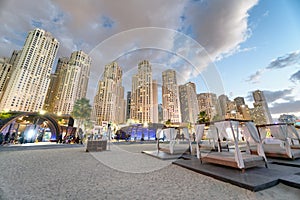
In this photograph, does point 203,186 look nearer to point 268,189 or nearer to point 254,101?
point 268,189

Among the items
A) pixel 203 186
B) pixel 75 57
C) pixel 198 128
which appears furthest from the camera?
pixel 75 57

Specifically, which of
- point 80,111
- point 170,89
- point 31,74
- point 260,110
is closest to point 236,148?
point 170,89

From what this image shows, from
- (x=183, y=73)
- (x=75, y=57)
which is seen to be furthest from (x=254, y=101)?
(x=75, y=57)

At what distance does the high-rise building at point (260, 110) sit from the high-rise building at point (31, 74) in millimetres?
106121

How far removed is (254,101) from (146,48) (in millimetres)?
87537

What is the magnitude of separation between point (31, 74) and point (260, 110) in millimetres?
117033

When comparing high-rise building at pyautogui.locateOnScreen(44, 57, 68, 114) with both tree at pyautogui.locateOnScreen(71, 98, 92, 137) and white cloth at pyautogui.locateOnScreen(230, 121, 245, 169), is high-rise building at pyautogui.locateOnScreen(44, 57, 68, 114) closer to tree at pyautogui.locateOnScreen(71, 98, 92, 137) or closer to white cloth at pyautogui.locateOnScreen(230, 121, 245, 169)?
tree at pyautogui.locateOnScreen(71, 98, 92, 137)

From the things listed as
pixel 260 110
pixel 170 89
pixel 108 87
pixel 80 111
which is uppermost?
pixel 260 110

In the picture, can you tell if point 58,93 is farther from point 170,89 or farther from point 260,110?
point 260,110

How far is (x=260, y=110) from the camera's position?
6944 centimetres

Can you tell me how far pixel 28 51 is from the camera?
149 ft

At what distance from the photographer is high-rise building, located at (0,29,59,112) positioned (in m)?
43.8

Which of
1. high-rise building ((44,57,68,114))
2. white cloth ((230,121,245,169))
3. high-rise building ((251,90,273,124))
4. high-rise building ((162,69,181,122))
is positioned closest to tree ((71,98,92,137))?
high-rise building ((162,69,181,122))

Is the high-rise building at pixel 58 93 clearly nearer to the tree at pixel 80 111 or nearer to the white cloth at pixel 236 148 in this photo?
the tree at pixel 80 111
